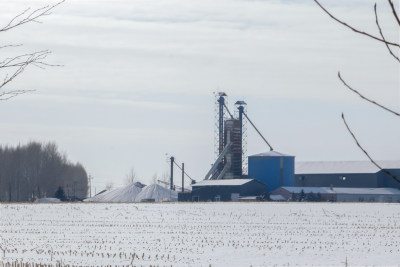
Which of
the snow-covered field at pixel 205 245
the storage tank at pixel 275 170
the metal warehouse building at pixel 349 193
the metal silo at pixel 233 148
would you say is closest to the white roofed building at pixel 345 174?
the metal warehouse building at pixel 349 193

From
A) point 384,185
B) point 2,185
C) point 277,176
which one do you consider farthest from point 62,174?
point 384,185

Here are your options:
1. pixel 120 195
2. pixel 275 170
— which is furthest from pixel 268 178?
pixel 120 195

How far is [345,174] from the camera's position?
99062 millimetres

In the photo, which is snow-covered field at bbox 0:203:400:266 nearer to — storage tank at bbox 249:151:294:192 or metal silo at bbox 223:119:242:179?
storage tank at bbox 249:151:294:192

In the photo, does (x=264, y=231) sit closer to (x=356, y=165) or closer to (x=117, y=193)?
(x=356, y=165)

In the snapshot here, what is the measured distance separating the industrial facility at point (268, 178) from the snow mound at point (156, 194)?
5.82 meters

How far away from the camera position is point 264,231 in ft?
111

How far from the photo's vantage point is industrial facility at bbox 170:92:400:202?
299 ft

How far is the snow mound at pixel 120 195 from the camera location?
106 meters

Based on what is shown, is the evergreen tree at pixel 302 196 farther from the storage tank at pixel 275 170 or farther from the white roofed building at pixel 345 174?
the white roofed building at pixel 345 174

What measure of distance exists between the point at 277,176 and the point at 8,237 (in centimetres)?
6603

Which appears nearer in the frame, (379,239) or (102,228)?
(379,239)

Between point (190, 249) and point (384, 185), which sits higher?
point (384, 185)

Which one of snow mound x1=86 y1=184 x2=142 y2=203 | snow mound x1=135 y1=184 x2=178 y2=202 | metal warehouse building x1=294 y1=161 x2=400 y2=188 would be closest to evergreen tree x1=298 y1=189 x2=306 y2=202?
metal warehouse building x1=294 y1=161 x2=400 y2=188
